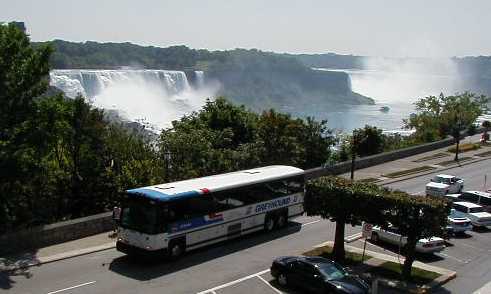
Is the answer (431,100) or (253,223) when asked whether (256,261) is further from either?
(431,100)

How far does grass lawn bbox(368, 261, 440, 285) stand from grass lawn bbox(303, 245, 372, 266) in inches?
39.9

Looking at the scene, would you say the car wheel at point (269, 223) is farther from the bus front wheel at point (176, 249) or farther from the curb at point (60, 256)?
the curb at point (60, 256)

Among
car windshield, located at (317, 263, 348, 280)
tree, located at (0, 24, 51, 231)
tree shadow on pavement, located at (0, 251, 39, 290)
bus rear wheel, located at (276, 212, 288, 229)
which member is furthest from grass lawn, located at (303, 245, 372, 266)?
tree, located at (0, 24, 51, 231)

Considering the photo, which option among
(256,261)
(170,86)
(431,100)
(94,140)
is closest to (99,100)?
(170,86)

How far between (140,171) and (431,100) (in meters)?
65.7

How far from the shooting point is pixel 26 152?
24.0 meters

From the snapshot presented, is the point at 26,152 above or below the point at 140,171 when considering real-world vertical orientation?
above

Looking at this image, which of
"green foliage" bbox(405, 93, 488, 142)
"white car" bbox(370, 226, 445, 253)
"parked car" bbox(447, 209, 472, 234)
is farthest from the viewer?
"green foliage" bbox(405, 93, 488, 142)

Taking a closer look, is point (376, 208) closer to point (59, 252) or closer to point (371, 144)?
point (59, 252)

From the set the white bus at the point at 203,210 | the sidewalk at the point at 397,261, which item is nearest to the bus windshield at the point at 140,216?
the white bus at the point at 203,210

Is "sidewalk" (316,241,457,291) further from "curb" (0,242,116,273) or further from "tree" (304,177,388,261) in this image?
"curb" (0,242,116,273)

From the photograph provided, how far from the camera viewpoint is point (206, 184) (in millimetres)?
26281

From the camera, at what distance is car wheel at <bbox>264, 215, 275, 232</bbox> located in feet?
96.6

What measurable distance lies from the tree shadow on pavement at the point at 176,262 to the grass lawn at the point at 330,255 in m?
2.66
